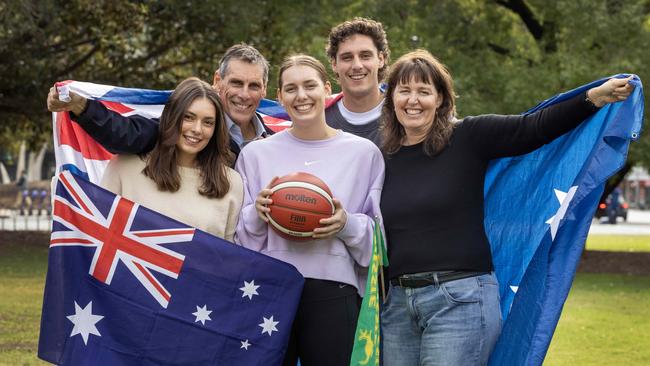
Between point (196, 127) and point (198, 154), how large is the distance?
0.69 feet

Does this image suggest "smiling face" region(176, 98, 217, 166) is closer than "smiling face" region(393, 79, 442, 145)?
No

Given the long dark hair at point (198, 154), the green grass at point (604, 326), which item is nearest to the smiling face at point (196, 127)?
the long dark hair at point (198, 154)

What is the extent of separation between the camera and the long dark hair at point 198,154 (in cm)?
495

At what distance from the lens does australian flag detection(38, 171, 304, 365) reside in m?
4.90

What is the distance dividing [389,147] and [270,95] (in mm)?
7374

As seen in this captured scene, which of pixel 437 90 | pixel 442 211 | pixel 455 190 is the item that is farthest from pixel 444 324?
pixel 437 90

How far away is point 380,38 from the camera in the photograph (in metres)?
5.89

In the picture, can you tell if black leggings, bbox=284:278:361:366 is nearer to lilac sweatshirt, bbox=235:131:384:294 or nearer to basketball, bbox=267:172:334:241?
lilac sweatshirt, bbox=235:131:384:294

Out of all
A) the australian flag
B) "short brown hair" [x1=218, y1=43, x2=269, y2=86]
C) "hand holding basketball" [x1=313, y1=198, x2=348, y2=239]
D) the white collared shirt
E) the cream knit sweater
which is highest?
"short brown hair" [x1=218, y1=43, x2=269, y2=86]

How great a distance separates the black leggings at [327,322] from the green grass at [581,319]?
5168 millimetres

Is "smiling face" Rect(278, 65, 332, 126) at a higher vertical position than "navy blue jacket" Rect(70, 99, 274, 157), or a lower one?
higher

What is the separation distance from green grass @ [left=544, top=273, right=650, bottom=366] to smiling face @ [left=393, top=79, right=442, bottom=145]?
224 inches

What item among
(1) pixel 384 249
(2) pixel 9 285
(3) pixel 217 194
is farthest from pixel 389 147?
(2) pixel 9 285

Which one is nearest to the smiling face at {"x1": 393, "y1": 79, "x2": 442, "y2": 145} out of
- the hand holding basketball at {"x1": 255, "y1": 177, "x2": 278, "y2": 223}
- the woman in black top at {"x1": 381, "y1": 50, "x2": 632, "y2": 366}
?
the woman in black top at {"x1": 381, "y1": 50, "x2": 632, "y2": 366}
